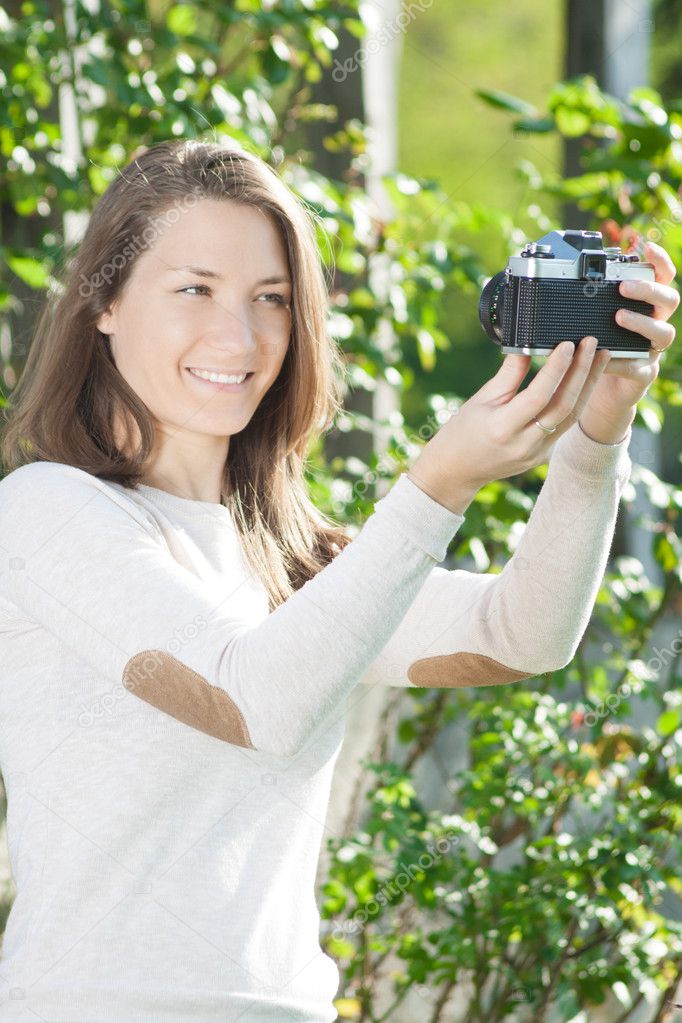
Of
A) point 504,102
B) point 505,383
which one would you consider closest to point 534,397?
point 505,383

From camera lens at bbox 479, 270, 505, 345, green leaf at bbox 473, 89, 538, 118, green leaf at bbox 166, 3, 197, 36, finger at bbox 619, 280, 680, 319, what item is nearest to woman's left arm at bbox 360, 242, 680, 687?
finger at bbox 619, 280, 680, 319

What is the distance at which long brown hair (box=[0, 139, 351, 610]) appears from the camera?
141cm

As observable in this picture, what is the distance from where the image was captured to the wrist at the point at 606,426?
129cm

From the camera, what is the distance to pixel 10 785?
1.25 m

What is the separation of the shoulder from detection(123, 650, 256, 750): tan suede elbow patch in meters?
0.16

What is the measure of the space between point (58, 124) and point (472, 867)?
156 cm

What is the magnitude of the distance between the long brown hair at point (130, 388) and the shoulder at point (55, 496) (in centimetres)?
9

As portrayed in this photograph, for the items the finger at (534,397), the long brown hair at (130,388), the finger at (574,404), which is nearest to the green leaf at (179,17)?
the long brown hair at (130,388)

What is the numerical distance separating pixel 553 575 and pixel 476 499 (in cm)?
105

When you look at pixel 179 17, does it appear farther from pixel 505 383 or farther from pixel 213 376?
pixel 505 383

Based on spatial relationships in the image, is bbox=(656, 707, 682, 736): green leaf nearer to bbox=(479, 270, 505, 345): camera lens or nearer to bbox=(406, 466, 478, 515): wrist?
bbox=(479, 270, 505, 345): camera lens

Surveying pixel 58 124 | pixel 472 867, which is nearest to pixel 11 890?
pixel 472 867

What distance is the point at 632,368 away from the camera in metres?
1.24

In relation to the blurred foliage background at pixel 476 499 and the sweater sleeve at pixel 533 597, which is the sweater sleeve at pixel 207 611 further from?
the blurred foliage background at pixel 476 499
